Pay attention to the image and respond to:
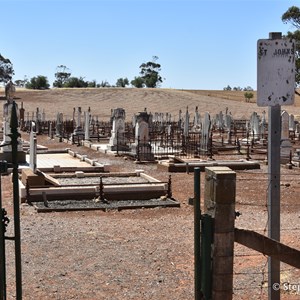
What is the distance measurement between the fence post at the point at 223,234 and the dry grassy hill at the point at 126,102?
72.0 meters

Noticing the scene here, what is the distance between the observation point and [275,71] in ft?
16.2

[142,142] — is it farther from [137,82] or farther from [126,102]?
[137,82]

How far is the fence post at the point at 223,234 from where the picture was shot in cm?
476

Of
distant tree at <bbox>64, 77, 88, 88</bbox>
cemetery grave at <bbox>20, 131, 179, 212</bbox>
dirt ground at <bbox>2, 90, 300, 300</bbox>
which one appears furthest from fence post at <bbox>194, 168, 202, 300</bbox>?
distant tree at <bbox>64, 77, 88, 88</bbox>

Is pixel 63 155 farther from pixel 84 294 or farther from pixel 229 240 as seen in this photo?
pixel 229 240

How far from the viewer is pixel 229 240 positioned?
477cm

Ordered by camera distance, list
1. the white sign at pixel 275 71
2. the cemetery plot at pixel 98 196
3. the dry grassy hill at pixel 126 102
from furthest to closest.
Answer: the dry grassy hill at pixel 126 102 < the cemetery plot at pixel 98 196 < the white sign at pixel 275 71

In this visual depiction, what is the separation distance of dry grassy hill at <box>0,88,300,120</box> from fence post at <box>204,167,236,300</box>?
72.0 m

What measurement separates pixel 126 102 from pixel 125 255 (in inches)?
3225

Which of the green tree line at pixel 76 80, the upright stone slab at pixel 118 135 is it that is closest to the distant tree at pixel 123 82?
the green tree line at pixel 76 80

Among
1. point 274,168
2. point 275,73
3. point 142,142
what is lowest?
point 142,142

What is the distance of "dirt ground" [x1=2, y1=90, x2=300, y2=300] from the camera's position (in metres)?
7.40

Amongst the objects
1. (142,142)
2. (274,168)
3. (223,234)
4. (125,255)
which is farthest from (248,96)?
(223,234)

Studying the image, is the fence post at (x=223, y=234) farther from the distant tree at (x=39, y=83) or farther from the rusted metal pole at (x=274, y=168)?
the distant tree at (x=39, y=83)
